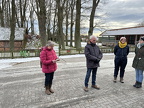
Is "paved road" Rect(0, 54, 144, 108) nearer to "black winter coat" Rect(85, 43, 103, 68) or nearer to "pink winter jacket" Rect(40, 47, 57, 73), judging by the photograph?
"pink winter jacket" Rect(40, 47, 57, 73)

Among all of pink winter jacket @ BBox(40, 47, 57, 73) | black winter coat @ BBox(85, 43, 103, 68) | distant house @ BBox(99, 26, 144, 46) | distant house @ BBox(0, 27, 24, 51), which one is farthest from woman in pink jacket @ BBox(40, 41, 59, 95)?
distant house @ BBox(99, 26, 144, 46)

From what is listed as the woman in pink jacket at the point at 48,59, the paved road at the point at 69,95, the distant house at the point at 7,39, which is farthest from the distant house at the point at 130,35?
the woman in pink jacket at the point at 48,59

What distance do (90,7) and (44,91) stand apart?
48.6 ft

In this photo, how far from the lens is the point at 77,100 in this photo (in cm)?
331

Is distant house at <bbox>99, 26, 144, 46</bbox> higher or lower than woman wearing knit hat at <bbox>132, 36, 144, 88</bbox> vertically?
higher

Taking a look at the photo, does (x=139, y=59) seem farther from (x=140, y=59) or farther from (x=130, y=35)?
(x=130, y=35)

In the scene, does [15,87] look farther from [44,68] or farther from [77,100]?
[77,100]

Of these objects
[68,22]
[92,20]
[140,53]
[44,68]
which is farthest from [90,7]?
[44,68]

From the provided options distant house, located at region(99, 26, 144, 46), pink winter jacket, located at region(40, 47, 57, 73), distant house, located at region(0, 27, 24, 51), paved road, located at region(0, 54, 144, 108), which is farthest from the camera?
distant house, located at region(99, 26, 144, 46)

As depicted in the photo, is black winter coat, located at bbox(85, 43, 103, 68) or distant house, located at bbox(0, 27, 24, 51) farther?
distant house, located at bbox(0, 27, 24, 51)

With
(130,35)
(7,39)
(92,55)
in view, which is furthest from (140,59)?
(130,35)

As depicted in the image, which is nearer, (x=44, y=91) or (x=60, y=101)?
(x=60, y=101)

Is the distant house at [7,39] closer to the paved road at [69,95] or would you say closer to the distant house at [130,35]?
the paved road at [69,95]

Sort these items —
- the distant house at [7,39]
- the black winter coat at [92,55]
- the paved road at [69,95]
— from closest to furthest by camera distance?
the paved road at [69,95] → the black winter coat at [92,55] → the distant house at [7,39]
